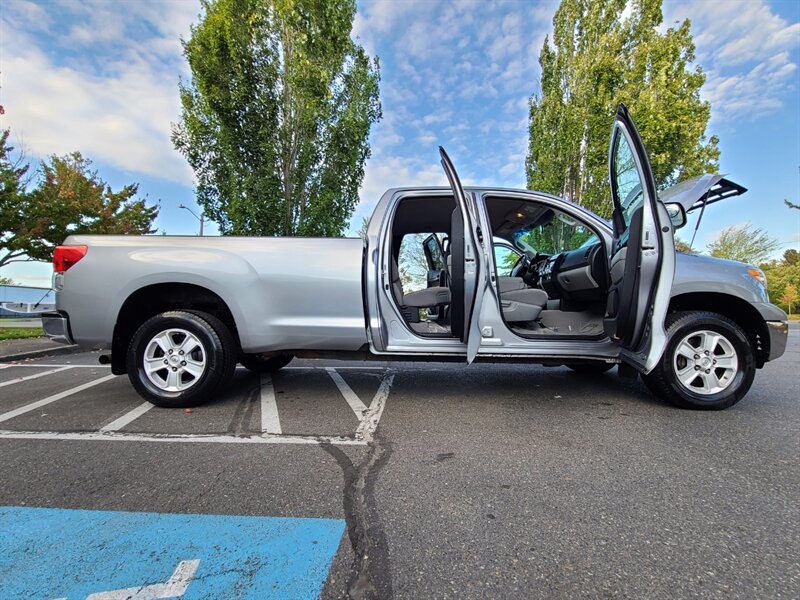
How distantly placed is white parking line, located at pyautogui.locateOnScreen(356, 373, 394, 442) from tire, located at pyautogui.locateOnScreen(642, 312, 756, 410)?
229 cm

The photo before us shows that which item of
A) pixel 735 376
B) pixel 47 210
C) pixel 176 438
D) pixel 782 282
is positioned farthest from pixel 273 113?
pixel 782 282

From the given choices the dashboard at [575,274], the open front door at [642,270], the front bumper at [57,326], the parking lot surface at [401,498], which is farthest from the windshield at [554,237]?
the front bumper at [57,326]

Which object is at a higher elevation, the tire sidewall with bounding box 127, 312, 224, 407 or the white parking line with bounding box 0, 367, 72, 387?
the tire sidewall with bounding box 127, 312, 224, 407

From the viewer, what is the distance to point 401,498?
6.30ft

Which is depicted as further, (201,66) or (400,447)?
(201,66)

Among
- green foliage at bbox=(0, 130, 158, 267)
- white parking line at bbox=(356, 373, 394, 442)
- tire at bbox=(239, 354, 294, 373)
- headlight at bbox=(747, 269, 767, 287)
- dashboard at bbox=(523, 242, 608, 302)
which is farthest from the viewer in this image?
green foliage at bbox=(0, 130, 158, 267)

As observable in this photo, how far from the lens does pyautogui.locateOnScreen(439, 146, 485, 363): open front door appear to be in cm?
313

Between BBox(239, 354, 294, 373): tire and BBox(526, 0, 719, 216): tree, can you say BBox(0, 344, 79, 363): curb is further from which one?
BBox(526, 0, 719, 216): tree

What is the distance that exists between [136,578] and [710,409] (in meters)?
3.91

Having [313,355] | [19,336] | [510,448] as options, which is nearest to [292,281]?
[313,355]

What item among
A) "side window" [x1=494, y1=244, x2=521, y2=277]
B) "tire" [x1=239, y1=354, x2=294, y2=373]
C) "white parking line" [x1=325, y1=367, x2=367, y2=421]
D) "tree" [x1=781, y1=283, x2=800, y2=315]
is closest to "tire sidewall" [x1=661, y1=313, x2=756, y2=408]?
"side window" [x1=494, y1=244, x2=521, y2=277]

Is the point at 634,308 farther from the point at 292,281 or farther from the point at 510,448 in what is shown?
the point at 292,281

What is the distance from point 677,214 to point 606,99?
43.5 ft

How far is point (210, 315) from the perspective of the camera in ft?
11.1
